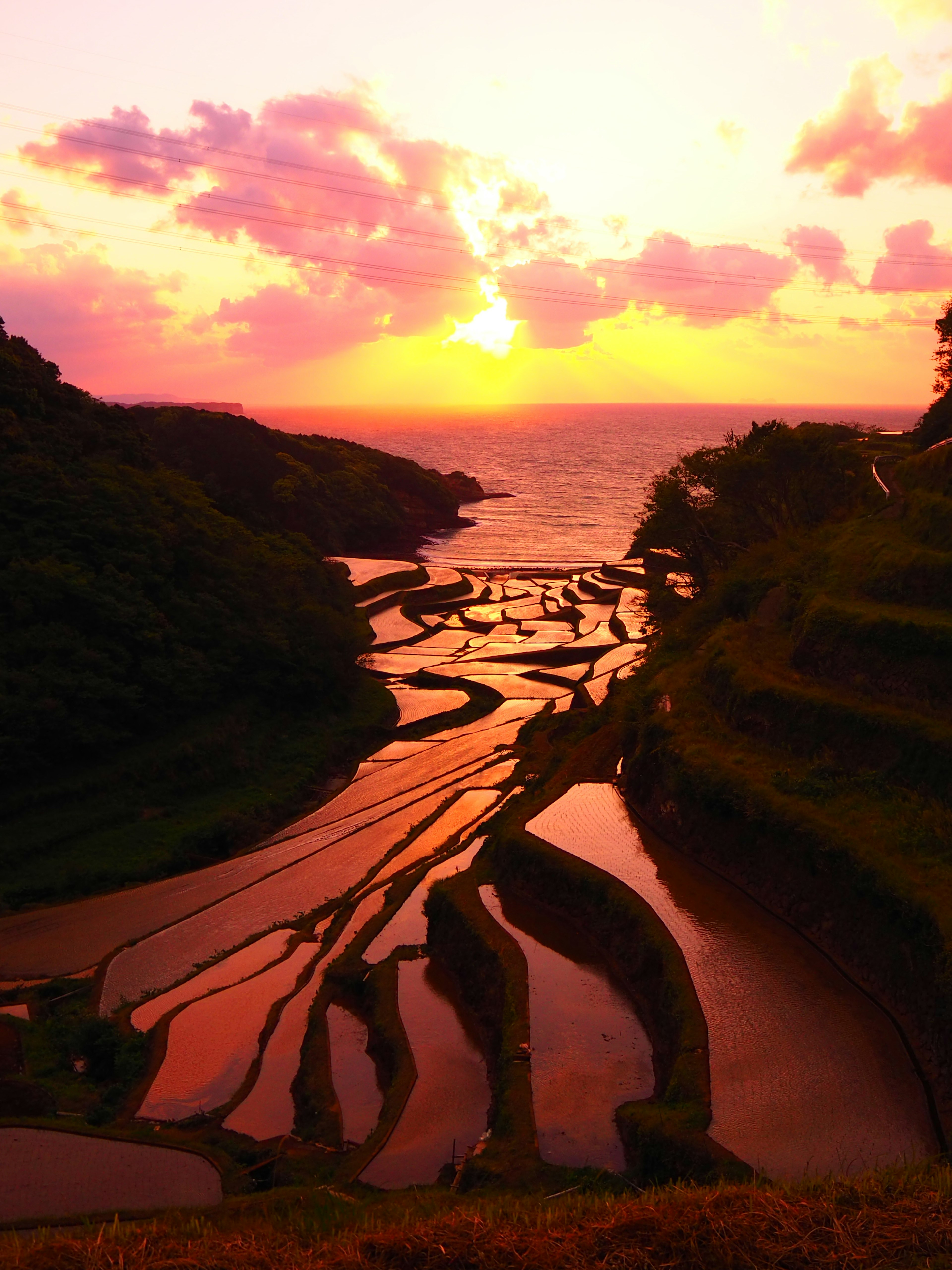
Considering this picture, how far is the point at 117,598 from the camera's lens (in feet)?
85.8

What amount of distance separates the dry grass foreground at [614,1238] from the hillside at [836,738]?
438 centimetres

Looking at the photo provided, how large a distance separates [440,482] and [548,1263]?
9166 centimetres

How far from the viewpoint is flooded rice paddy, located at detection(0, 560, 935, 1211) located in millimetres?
10367

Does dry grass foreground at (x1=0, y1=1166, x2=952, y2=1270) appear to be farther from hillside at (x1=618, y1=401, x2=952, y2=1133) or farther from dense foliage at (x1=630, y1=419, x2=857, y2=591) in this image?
dense foliage at (x1=630, y1=419, x2=857, y2=591)

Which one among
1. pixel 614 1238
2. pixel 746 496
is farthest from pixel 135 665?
pixel 746 496

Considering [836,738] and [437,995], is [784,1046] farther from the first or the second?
[836,738]

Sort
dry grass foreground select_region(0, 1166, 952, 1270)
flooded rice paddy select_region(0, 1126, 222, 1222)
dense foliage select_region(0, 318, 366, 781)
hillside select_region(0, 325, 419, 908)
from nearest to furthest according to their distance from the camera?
dry grass foreground select_region(0, 1166, 952, 1270)
flooded rice paddy select_region(0, 1126, 222, 1222)
hillside select_region(0, 325, 419, 908)
dense foliage select_region(0, 318, 366, 781)

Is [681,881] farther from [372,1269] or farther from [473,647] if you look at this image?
[473,647]

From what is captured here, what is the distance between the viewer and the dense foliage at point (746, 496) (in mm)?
34469

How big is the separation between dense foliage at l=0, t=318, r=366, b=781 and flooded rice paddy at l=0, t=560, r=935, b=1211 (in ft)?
17.9

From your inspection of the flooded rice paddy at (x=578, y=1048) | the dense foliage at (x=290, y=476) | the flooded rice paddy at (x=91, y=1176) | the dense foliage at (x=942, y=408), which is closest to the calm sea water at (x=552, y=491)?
the dense foliage at (x=290, y=476)

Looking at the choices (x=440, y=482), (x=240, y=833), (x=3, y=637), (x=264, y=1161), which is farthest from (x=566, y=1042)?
(x=440, y=482)

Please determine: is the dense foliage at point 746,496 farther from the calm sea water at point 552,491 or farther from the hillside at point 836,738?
the calm sea water at point 552,491

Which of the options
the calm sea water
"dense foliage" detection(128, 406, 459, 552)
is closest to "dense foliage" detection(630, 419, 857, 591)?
"dense foliage" detection(128, 406, 459, 552)
